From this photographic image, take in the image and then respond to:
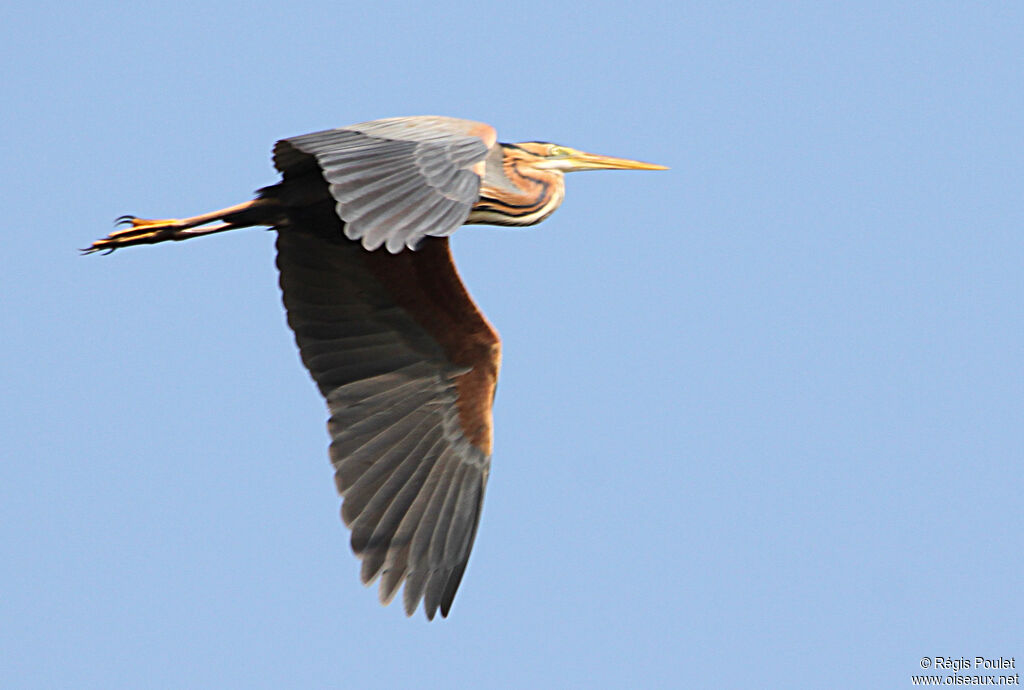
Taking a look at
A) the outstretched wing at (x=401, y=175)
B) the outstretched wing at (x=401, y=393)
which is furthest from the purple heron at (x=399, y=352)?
the outstretched wing at (x=401, y=175)

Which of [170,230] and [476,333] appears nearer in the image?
[170,230]

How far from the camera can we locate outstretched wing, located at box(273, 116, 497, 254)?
5.01m

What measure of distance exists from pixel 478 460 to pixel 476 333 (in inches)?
28.2

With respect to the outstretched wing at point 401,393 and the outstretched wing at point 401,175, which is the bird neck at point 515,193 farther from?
the outstretched wing at point 401,175

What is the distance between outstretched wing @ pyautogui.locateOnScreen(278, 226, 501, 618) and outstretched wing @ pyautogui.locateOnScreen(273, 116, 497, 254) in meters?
1.17

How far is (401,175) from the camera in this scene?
17.5 feet

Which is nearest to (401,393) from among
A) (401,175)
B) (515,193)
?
(515,193)

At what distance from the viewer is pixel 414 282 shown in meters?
7.35

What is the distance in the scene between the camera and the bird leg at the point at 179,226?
22.9 feet

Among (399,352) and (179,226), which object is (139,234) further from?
(399,352)

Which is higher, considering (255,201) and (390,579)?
(255,201)

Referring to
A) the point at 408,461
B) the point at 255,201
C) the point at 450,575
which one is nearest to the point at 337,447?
the point at 408,461

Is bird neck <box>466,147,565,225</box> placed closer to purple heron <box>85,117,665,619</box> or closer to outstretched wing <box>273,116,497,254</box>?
purple heron <box>85,117,665,619</box>

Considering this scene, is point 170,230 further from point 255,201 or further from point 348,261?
point 348,261
